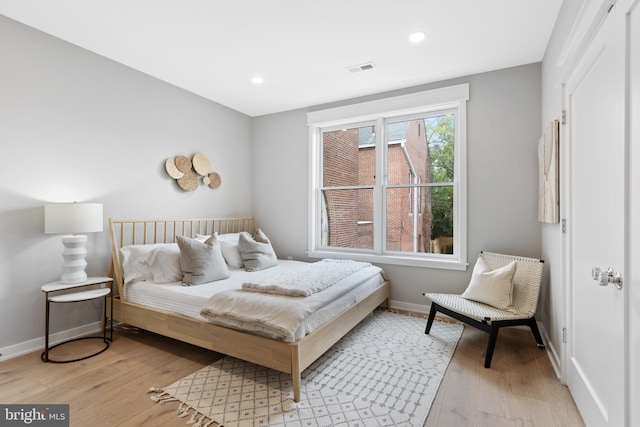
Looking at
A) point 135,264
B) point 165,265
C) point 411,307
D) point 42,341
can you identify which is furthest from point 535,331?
point 42,341

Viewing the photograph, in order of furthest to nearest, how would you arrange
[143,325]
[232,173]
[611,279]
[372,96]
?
[232,173] → [372,96] → [143,325] → [611,279]

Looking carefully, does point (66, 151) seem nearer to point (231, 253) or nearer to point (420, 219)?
point (231, 253)

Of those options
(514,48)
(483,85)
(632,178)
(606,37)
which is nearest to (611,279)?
(632,178)

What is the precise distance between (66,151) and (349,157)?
3.06m

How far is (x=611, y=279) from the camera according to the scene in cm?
125

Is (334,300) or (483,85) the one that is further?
(483,85)

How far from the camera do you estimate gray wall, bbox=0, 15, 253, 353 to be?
95.7 inches

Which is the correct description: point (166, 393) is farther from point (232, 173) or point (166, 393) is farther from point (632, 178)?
point (232, 173)

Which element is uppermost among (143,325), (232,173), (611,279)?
(232,173)

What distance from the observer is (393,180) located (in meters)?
3.83

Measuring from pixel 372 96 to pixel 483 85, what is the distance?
1244mm

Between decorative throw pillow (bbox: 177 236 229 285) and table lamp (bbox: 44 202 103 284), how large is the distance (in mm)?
706

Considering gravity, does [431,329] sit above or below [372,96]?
below

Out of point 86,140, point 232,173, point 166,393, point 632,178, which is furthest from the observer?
point 232,173
